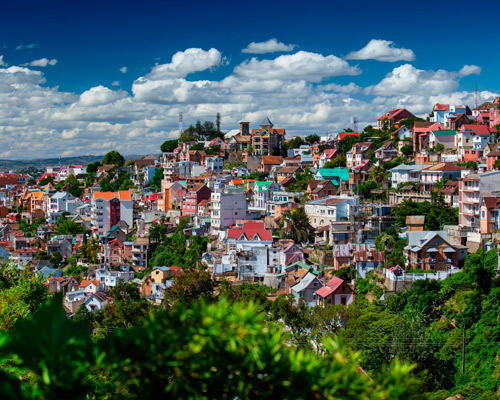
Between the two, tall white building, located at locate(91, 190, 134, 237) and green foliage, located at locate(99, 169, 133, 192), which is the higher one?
green foliage, located at locate(99, 169, 133, 192)

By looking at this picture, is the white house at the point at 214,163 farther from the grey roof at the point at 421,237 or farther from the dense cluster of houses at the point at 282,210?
the grey roof at the point at 421,237

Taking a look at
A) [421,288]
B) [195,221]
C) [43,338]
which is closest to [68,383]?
[43,338]

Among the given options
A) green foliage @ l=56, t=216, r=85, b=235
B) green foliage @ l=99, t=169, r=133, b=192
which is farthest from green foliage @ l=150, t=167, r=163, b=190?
green foliage @ l=56, t=216, r=85, b=235

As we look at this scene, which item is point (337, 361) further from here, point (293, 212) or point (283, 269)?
point (293, 212)

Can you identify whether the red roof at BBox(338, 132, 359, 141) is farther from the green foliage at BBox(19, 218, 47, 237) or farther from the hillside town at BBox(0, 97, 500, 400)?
the green foliage at BBox(19, 218, 47, 237)

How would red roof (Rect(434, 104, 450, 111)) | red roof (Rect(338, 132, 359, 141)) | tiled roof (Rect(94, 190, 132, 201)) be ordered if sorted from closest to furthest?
red roof (Rect(434, 104, 450, 111))
tiled roof (Rect(94, 190, 132, 201))
red roof (Rect(338, 132, 359, 141))

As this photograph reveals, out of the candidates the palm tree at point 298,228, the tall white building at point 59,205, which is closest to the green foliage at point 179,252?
the palm tree at point 298,228

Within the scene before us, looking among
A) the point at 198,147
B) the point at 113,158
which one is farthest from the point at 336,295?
the point at 113,158
